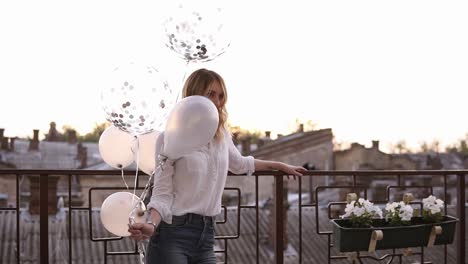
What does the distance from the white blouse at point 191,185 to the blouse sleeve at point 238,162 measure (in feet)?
0.96

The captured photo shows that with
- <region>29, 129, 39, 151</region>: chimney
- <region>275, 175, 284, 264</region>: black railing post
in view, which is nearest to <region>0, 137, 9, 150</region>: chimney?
<region>29, 129, 39, 151</region>: chimney

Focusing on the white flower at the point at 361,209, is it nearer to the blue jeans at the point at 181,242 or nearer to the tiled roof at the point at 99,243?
the blue jeans at the point at 181,242

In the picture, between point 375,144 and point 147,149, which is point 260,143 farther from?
point 147,149

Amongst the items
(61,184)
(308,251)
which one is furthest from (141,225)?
(61,184)

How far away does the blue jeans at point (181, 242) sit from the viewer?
2359 millimetres

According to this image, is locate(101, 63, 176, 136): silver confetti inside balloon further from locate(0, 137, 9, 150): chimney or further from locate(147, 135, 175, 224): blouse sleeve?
locate(0, 137, 9, 150): chimney

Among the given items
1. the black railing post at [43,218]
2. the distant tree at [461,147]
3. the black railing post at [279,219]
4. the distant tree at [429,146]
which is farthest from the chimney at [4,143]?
the black railing post at [279,219]

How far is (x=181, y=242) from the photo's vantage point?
2379 millimetres

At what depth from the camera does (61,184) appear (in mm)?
22922

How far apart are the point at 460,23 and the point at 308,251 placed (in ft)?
27.4

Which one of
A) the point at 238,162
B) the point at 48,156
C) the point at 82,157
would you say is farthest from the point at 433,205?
the point at 48,156

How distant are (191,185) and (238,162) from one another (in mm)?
517

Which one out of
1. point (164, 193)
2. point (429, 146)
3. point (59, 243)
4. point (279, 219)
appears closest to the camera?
point (164, 193)

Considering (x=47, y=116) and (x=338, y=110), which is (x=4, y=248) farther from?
(x=338, y=110)
